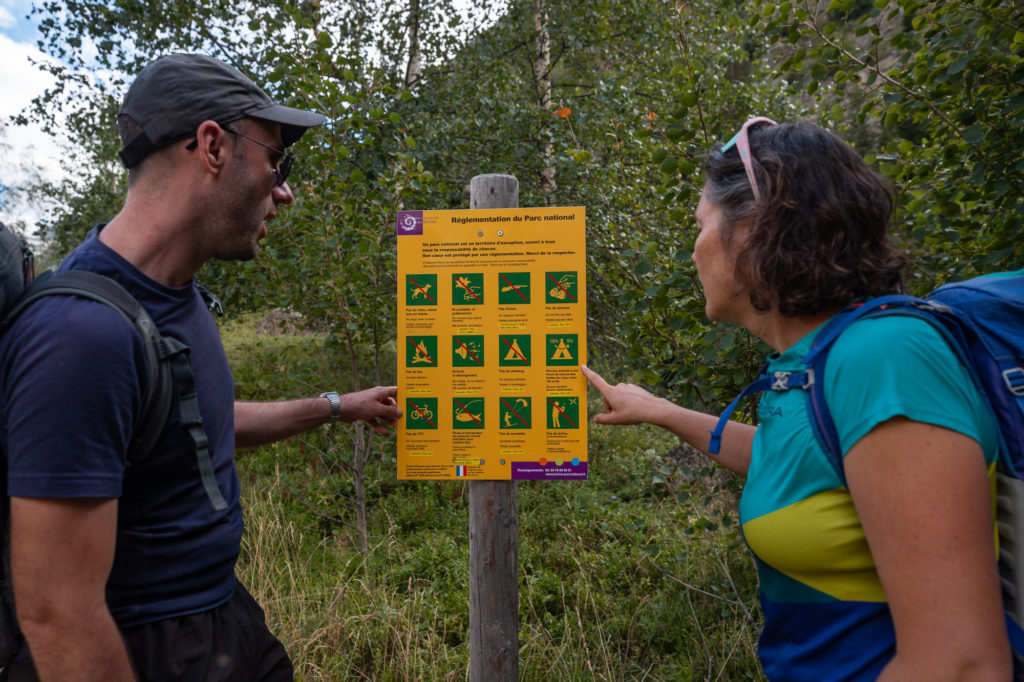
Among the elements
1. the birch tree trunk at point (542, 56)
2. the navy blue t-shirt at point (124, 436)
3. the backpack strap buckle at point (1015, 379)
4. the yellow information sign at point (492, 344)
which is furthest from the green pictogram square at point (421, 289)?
the birch tree trunk at point (542, 56)

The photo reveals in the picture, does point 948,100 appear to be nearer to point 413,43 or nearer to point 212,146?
point 212,146

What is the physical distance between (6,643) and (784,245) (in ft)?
5.72

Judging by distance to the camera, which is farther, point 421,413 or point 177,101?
point 421,413

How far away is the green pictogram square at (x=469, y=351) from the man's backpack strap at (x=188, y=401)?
89 centimetres

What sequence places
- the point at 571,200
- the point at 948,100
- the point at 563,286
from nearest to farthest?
the point at 563,286 → the point at 948,100 → the point at 571,200

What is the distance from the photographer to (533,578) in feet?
12.5

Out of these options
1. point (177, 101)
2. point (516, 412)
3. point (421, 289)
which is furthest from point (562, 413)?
point (177, 101)

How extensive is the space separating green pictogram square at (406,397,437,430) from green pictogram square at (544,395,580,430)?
0.40m

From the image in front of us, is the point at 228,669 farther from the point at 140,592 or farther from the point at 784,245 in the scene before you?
the point at 784,245

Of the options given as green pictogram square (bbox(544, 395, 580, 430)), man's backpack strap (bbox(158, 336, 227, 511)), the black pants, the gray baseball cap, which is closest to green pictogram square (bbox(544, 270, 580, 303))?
green pictogram square (bbox(544, 395, 580, 430))

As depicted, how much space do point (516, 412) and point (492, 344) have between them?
0.24m

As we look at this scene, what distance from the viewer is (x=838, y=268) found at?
1.22 metres

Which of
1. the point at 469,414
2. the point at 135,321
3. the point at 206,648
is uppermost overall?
the point at 135,321

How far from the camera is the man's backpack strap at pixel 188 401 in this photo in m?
1.31
